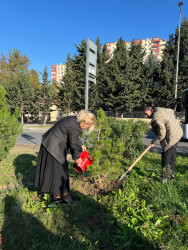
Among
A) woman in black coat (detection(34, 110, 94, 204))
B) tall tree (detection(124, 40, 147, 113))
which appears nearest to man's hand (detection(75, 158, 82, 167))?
woman in black coat (detection(34, 110, 94, 204))

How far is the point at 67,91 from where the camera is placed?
24.0m

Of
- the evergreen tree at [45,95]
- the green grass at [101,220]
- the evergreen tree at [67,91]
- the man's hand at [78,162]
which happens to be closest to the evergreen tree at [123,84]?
the evergreen tree at [67,91]

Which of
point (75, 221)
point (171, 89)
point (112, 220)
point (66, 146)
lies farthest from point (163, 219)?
point (171, 89)

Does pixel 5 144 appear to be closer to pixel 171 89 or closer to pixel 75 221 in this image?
pixel 75 221

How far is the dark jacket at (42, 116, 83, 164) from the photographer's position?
254cm

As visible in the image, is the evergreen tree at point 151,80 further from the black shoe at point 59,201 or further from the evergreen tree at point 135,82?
the black shoe at point 59,201

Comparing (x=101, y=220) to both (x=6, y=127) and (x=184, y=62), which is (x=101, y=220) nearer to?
(x=6, y=127)

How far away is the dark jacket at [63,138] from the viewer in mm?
2541

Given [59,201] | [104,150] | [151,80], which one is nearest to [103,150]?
[104,150]

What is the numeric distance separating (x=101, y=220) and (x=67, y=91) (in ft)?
74.8

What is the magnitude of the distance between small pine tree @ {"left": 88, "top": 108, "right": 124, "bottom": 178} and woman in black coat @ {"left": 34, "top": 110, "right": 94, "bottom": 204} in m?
0.40

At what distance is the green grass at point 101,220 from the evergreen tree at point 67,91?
21.4 metres

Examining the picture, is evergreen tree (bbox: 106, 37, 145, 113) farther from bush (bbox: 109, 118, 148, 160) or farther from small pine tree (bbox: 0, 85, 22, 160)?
small pine tree (bbox: 0, 85, 22, 160)

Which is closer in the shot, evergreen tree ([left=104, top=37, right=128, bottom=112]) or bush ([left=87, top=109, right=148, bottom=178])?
bush ([left=87, top=109, right=148, bottom=178])
